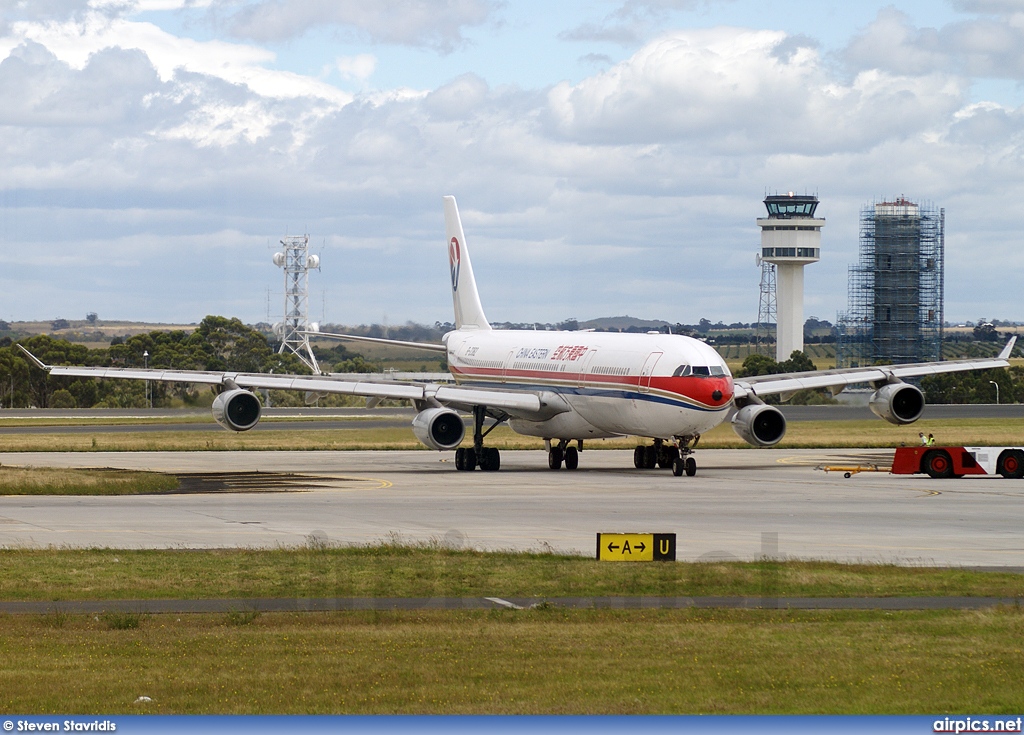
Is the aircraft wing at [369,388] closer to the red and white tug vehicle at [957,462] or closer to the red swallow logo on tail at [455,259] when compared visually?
the red and white tug vehicle at [957,462]

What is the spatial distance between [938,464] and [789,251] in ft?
424

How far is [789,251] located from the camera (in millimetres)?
175000

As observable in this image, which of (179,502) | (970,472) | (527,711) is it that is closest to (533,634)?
(527,711)

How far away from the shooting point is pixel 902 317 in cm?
17975

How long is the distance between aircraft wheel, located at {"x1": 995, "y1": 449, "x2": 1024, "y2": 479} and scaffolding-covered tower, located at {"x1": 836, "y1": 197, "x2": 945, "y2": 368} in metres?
131

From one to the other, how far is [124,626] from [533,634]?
545 centimetres

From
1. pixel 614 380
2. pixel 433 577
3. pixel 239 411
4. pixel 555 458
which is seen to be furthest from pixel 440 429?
pixel 433 577

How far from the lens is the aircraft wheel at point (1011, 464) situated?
4853 cm

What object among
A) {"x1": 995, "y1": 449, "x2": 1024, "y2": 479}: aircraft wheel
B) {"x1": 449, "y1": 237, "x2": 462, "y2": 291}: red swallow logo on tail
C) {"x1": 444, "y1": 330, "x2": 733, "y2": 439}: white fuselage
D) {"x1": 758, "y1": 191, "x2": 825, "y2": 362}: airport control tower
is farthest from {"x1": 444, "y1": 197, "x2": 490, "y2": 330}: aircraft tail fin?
{"x1": 758, "y1": 191, "x2": 825, "y2": 362}: airport control tower

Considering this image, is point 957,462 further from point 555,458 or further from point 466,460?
point 466,460

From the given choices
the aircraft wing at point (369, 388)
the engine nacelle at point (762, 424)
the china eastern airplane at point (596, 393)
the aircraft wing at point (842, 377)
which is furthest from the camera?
the aircraft wing at point (842, 377)

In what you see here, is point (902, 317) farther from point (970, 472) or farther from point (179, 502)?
point (179, 502)

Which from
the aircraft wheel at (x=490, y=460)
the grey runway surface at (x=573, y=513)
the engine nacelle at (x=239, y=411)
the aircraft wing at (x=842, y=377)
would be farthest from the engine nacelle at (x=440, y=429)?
the aircraft wing at (x=842, y=377)

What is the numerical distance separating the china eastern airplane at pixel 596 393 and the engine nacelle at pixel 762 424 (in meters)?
0.04
